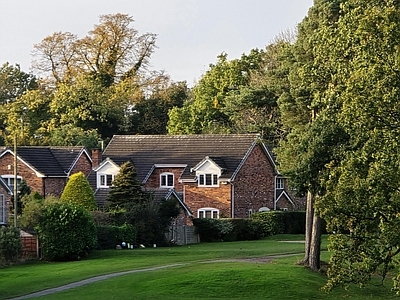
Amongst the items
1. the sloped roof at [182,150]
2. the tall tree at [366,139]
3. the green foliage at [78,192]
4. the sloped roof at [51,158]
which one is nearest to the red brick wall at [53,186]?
the sloped roof at [51,158]

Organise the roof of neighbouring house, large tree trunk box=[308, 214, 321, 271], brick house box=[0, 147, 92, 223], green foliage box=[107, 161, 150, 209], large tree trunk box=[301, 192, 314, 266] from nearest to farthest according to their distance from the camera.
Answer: large tree trunk box=[308, 214, 321, 271]
large tree trunk box=[301, 192, 314, 266]
green foliage box=[107, 161, 150, 209]
brick house box=[0, 147, 92, 223]
the roof of neighbouring house

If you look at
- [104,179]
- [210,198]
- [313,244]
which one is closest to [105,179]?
[104,179]

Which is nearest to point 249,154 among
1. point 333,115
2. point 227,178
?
point 227,178

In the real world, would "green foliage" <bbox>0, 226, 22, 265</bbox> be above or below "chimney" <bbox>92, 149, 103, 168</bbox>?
below

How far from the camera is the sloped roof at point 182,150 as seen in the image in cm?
6888

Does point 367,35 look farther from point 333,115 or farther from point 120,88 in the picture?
point 120,88

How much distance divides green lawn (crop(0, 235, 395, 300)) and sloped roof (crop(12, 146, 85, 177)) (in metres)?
22.8

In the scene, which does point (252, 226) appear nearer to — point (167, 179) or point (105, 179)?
point (167, 179)

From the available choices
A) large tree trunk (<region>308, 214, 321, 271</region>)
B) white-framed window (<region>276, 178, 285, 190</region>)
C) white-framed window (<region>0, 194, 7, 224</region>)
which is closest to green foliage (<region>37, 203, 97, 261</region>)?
white-framed window (<region>0, 194, 7, 224</region>)

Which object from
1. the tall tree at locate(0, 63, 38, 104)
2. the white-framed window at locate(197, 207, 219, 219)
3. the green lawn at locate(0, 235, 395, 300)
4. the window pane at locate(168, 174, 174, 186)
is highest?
the tall tree at locate(0, 63, 38, 104)

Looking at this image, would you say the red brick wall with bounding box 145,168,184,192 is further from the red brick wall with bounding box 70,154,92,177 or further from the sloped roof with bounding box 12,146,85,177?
the sloped roof with bounding box 12,146,85,177

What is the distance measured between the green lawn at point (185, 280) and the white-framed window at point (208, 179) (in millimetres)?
23145

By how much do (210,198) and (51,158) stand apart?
1292cm

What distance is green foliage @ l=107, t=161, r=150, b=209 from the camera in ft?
186
